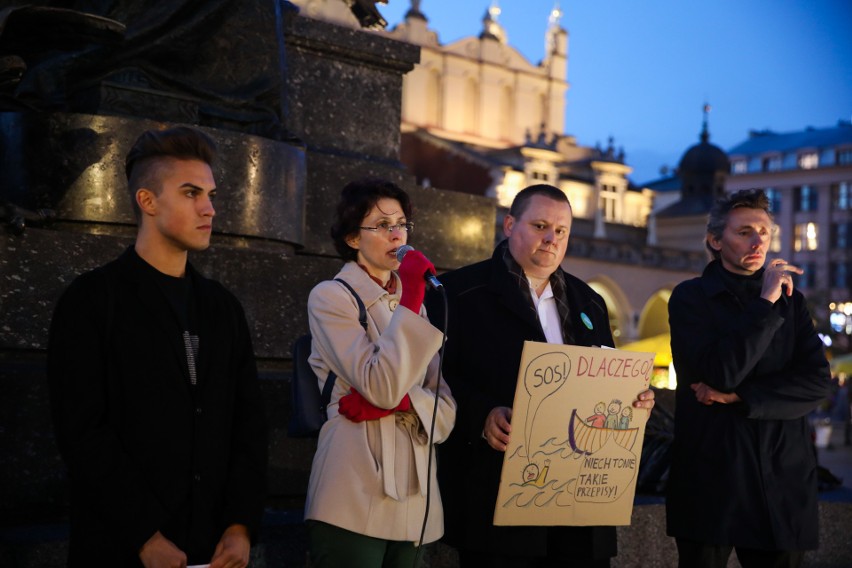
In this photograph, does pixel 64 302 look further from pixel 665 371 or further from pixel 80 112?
pixel 665 371

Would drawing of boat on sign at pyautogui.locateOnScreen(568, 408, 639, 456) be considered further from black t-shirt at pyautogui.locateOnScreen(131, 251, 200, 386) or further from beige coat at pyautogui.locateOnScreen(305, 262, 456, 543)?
black t-shirt at pyautogui.locateOnScreen(131, 251, 200, 386)

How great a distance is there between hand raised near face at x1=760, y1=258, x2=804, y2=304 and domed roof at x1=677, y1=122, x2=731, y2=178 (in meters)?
71.4

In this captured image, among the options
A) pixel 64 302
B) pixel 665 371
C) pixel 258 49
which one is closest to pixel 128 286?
pixel 64 302

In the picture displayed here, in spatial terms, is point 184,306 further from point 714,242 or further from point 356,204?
point 714,242

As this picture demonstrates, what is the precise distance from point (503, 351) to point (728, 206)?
3.89 feet

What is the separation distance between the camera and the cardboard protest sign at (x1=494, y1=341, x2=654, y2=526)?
12.7 feet

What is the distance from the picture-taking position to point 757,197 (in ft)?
15.4

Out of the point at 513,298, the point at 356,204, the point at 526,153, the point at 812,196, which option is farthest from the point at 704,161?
the point at 356,204

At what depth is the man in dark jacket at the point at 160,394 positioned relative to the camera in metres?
3.05

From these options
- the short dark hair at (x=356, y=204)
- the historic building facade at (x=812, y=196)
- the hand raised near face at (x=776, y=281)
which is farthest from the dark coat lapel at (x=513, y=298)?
the historic building facade at (x=812, y=196)

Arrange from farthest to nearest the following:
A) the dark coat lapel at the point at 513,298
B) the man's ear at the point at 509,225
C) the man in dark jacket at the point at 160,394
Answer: the man's ear at the point at 509,225
the dark coat lapel at the point at 513,298
the man in dark jacket at the point at 160,394

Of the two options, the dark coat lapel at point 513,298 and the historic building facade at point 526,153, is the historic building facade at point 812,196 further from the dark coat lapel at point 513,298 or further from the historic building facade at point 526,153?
the dark coat lapel at point 513,298

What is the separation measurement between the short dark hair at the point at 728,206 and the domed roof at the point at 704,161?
71.3 meters

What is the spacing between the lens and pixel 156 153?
133 inches
